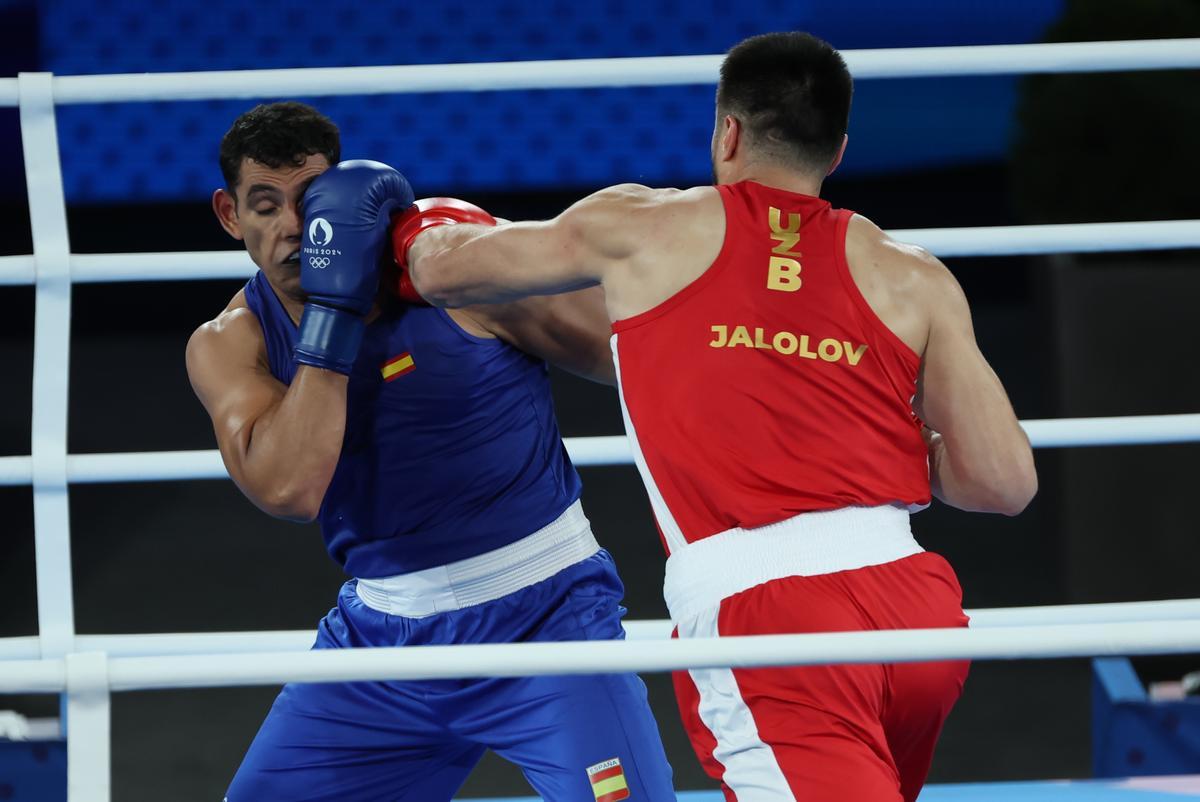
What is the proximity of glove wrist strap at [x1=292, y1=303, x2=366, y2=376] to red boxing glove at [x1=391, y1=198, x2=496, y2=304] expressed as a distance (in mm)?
113

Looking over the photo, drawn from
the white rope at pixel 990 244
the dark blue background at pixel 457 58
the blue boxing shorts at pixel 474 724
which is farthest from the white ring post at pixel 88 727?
the dark blue background at pixel 457 58

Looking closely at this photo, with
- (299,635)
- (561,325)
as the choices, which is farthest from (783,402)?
(299,635)

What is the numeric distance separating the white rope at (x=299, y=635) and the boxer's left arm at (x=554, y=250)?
686 millimetres

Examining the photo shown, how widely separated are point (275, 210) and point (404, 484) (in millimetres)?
443

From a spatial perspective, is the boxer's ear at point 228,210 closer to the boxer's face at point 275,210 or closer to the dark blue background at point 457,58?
the boxer's face at point 275,210

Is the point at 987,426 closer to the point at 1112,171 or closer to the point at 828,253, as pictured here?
the point at 828,253

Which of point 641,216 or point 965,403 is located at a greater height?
point 641,216

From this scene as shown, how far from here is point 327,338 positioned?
2.07 m

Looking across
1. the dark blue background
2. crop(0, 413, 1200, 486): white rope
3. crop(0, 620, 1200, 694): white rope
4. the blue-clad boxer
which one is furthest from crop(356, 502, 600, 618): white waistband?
the dark blue background

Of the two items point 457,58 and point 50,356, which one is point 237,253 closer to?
point 50,356

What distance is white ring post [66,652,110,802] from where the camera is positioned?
4.51 feet

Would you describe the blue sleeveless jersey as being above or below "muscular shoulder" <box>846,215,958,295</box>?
below

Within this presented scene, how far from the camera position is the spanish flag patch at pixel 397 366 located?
222 centimetres

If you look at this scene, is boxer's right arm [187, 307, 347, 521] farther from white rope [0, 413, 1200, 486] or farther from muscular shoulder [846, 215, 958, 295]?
muscular shoulder [846, 215, 958, 295]
